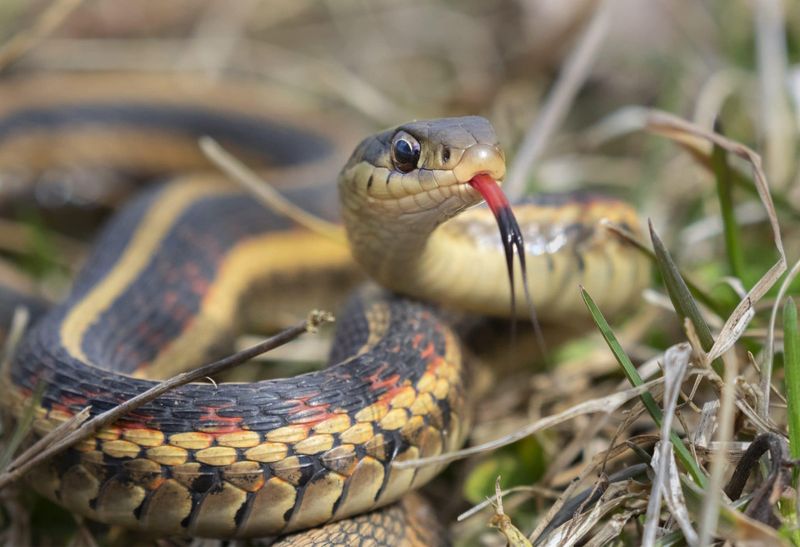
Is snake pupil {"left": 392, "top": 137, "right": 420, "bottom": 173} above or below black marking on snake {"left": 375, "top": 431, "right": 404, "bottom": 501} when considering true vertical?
above

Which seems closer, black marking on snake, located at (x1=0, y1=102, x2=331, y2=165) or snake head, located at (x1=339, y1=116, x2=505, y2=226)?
snake head, located at (x1=339, y1=116, x2=505, y2=226)

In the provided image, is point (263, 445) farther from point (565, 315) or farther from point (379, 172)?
point (565, 315)

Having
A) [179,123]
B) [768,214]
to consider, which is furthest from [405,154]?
[179,123]

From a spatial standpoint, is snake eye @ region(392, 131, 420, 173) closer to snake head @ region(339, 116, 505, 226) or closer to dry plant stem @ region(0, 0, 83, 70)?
snake head @ region(339, 116, 505, 226)

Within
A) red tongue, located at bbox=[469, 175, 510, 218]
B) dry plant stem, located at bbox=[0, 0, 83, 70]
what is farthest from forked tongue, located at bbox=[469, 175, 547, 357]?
dry plant stem, located at bbox=[0, 0, 83, 70]

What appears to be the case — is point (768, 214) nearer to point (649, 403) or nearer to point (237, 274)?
point (649, 403)

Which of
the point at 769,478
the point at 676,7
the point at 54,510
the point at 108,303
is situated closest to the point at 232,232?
the point at 108,303

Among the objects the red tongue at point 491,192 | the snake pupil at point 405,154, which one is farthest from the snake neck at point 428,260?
the red tongue at point 491,192
